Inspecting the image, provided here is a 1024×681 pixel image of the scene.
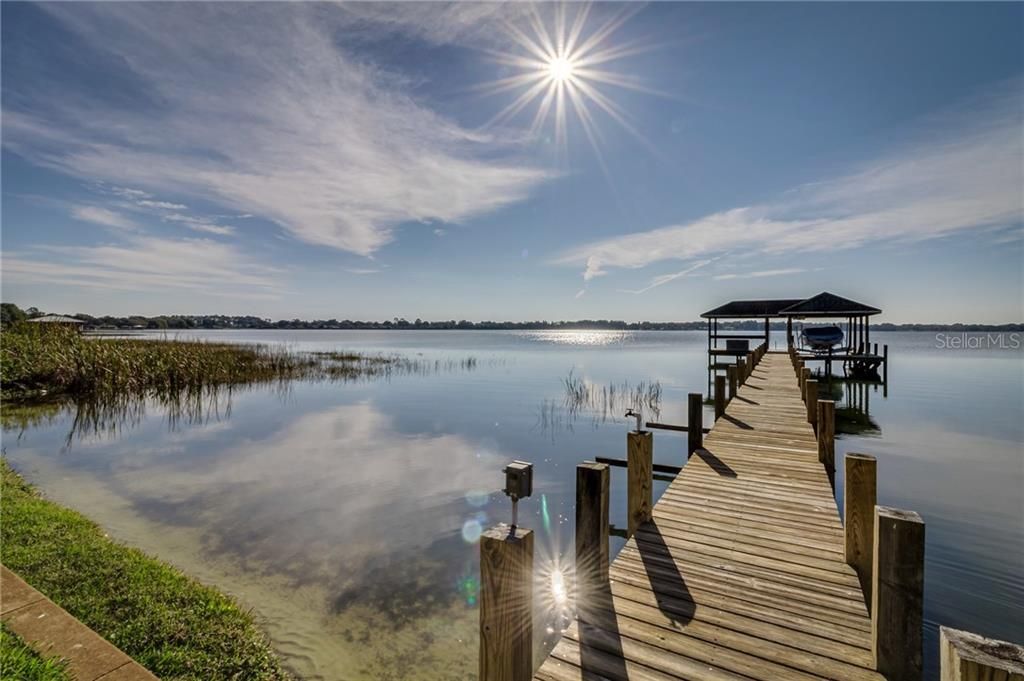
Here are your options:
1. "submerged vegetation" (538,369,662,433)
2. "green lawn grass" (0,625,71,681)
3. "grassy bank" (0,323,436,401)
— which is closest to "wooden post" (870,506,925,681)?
"green lawn grass" (0,625,71,681)

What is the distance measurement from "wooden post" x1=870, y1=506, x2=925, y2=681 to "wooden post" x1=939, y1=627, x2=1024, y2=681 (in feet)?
3.89

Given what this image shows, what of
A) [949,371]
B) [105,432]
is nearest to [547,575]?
[105,432]

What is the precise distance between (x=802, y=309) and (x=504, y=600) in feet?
Result: 111

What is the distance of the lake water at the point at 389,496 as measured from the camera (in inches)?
226

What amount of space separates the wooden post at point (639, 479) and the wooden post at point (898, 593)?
8.12 ft

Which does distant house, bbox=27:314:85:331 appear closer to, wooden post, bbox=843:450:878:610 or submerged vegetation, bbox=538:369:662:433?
submerged vegetation, bbox=538:369:662:433

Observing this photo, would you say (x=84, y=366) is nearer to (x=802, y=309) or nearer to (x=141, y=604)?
(x=141, y=604)

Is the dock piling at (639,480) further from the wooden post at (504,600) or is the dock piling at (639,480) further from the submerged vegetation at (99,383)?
the submerged vegetation at (99,383)

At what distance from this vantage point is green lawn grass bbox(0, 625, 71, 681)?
3188 mm

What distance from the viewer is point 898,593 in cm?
280

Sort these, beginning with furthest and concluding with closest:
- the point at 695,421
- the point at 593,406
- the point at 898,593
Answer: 1. the point at 593,406
2. the point at 695,421
3. the point at 898,593

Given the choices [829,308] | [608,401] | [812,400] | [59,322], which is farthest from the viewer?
[829,308]

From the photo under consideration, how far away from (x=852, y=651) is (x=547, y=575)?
4.57 meters

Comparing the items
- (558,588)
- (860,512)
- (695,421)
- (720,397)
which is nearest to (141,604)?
(558,588)
